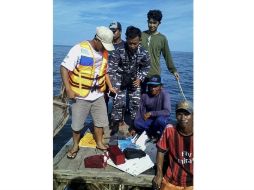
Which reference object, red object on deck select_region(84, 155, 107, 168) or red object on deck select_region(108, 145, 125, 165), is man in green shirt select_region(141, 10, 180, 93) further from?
red object on deck select_region(84, 155, 107, 168)

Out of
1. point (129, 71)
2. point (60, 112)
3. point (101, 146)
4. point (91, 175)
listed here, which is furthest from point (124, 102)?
point (60, 112)

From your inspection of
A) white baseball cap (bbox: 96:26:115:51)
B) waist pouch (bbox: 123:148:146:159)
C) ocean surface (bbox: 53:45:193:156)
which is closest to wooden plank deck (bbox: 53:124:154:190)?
waist pouch (bbox: 123:148:146:159)

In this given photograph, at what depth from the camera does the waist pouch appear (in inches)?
201

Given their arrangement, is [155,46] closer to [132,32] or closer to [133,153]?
[132,32]

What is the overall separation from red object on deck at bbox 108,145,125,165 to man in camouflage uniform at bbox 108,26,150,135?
2.07 feet

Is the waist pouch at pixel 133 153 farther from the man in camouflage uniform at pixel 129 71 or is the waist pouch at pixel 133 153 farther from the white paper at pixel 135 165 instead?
the man in camouflage uniform at pixel 129 71

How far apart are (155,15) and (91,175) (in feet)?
7.13

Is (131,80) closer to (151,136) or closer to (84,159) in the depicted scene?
(151,136)
